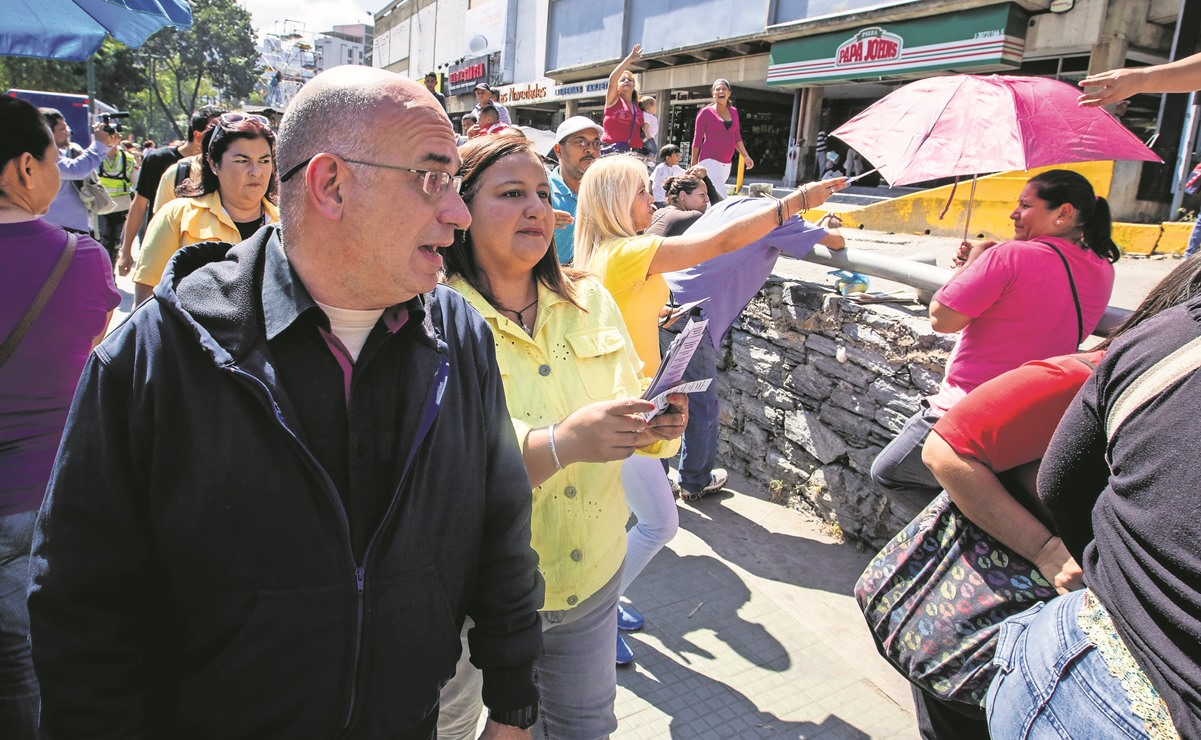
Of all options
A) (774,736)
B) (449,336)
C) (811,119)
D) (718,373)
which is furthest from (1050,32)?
(449,336)

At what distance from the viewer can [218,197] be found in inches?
134

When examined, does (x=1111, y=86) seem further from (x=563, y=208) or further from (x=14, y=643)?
(x=14, y=643)

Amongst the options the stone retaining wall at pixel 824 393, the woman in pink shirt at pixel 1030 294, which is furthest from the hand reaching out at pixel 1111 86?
the stone retaining wall at pixel 824 393

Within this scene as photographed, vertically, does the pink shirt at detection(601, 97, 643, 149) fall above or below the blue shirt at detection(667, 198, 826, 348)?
above

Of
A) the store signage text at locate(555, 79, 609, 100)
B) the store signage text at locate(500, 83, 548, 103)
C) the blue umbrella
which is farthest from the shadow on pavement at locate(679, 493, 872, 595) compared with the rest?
the store signage text at locate(500, 83, 548, 103)

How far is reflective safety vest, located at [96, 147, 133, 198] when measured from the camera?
32.7 feet

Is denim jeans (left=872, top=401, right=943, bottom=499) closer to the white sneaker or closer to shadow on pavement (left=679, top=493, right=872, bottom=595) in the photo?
shadow on pavement (left=679, top=493, right=872, bottom=595)

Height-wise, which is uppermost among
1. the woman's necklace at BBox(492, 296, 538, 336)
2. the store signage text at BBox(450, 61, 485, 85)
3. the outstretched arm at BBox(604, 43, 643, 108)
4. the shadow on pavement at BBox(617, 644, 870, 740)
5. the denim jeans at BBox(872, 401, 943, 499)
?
the store signage text at BBox(450, 61, 485, 85)

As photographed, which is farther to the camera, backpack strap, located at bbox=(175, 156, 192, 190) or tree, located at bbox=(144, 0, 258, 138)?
tree, located at bbox=(144, 0, 258, 138)

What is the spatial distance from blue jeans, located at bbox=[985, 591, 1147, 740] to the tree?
61766 mm

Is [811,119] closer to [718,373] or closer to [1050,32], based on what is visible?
[1050,32]

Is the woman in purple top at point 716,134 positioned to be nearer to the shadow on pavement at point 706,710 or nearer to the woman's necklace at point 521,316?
the shadow on pavement at point 706,710

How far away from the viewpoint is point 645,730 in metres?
2.90

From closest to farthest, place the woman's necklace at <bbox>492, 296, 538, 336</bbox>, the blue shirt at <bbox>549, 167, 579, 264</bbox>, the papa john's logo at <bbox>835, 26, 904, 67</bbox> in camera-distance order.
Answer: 1. the woman's necklace at <bbox>492, 296, 538, 336</bbox>
2. the blue shirt at <bbox>549, 167, 579, 264</bbox>
3. the papa john's logo at <bbox>835, 26, 904, 67</bbox>
